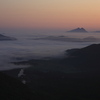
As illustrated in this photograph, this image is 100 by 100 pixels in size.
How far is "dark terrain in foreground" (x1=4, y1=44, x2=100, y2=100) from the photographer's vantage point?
76188 mm

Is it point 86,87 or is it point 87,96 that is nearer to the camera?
point 87,96

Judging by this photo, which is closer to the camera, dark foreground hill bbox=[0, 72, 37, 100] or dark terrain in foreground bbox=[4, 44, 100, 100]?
dark foreground hill bbox=[0, 72, 37, 100]

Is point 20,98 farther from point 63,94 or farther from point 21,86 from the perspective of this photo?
point 63,94

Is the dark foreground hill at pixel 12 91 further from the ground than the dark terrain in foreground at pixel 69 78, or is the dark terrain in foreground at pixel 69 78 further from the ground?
the dark foreground hill at pixel 12 91

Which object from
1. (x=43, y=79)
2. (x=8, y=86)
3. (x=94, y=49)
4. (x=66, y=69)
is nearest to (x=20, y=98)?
(x=8, y=86)

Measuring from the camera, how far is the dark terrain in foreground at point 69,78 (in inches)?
3000

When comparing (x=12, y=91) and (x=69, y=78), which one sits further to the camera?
(x=69, y=78)

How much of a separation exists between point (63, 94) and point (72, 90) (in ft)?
19.2

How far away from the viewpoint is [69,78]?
357 ft

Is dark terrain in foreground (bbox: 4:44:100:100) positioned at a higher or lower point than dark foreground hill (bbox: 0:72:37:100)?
lower

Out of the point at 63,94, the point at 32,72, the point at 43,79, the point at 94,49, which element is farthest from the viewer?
the point at 94,49

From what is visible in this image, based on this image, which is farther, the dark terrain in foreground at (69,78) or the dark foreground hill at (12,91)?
the dark terrain in foreground at (69,78)

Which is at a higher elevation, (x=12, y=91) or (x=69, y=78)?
(x=12, y=91)

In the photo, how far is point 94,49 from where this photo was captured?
159 metres
